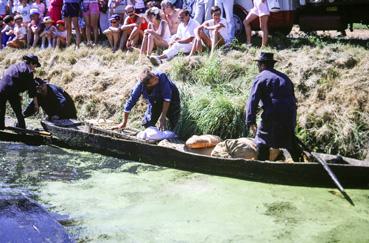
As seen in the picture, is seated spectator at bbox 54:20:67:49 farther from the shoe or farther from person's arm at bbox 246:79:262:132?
person's arm at bbox 246:79:262:132

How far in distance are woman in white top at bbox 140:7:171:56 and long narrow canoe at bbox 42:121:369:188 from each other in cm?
305

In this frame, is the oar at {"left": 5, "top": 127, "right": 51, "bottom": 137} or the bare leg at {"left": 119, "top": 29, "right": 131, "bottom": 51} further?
the bare leg at {"left": 119, "top": 29, "right": 131, "bottom": 51}

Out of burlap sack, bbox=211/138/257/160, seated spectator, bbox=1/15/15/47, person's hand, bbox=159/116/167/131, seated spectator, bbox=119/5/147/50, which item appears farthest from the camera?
seated spectator, bbox=1/15/15/47

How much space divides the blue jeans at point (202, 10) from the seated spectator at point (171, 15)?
17.5 inches

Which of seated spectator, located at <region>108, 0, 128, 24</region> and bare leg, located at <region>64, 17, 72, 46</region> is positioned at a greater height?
seated spectator, located at <region>108, 0, 128, 24</region>

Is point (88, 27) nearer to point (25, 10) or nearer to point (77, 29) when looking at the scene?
point (77, 29)

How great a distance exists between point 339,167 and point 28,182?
467cm

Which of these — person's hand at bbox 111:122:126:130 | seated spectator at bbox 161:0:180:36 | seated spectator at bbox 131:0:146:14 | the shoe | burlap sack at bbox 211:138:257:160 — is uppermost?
seated spectator at bbox 131:0:146:14

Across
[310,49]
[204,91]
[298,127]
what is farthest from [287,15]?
[298,127]

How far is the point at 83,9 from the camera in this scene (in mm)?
14672

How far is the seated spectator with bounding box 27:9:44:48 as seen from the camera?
16.3 m

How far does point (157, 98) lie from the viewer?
10.2 metres

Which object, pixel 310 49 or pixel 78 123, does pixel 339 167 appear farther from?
pixel 78 123

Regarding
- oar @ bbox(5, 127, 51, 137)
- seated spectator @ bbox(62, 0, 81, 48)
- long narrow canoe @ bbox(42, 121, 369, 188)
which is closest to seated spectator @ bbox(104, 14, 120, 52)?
seated spectator @ bbox(62, 0, 81, 48)
